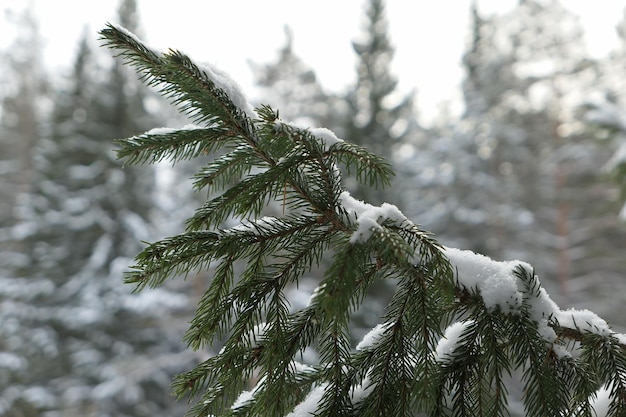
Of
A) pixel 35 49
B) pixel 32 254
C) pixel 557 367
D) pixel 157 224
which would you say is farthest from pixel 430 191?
pixel 35 49

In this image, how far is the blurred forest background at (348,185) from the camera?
1180 cm

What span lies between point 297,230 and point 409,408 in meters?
0.50

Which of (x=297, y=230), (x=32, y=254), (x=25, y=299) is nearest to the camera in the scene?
(x=297, y=230)

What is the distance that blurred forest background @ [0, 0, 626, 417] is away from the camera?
38.7 feet

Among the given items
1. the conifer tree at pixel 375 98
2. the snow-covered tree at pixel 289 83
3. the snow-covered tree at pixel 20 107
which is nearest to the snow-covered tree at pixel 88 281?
the snow-covered tree at pixel 289 83

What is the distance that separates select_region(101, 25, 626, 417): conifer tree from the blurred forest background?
879cm

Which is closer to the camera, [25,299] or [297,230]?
[297,230]

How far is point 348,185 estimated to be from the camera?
11.8m

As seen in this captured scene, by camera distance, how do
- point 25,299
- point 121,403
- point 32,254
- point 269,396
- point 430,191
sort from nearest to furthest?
point 269,396 < point 121,403 < point 25,299 < point 32,254 < point 430,191

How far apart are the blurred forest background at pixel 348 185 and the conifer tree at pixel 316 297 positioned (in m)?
8.79

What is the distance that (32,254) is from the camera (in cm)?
1398

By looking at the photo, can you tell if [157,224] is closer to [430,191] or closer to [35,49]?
[430,191]

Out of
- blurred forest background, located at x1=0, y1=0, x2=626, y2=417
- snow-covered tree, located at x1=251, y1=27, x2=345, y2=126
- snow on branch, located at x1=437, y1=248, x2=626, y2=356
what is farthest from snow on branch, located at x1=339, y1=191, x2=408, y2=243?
snow-covered tree, located at x1=251, y1=27, x2=345, y2=126

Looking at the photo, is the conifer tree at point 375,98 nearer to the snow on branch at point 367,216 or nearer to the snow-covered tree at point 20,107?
the snow on branch at point 367,216
